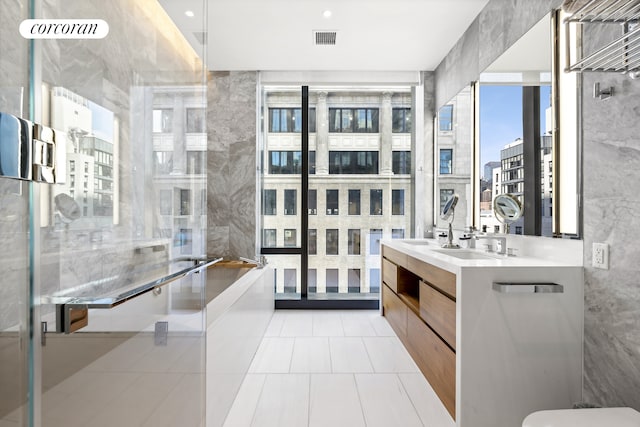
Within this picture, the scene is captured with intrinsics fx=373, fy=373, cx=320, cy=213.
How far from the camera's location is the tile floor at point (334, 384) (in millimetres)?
1934

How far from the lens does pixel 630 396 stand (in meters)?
1.49

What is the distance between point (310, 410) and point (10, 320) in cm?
185

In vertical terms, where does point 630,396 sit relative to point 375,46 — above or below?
below

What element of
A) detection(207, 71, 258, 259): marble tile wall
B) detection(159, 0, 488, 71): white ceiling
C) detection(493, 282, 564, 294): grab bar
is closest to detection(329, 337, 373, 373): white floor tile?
detection(493, 282, 564, 294): grab bar

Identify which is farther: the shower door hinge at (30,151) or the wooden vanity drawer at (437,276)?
the wooden vanity drawer at (437,276)

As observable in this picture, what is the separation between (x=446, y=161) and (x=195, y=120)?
9.54 ft

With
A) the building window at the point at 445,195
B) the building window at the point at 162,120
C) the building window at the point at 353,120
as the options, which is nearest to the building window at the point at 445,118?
the building window at the point at 445,195

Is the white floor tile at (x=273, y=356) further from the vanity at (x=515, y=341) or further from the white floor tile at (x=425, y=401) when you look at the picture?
the vanity at (x=515, y=341)

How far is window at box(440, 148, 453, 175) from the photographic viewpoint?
11.3 ft

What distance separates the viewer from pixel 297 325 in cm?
351

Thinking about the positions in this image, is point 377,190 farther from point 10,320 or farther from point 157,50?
point 10,320

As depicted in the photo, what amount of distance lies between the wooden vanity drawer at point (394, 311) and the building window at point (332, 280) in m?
0.61

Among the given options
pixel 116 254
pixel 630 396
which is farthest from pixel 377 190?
pixel 116 254

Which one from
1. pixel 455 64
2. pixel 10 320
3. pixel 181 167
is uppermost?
pixel 455 64
